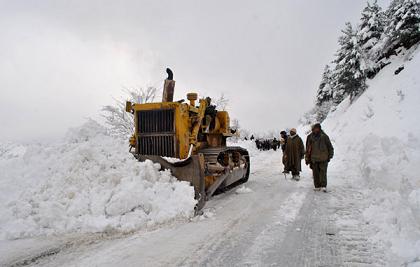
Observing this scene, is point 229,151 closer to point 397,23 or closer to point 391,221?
point 391,221

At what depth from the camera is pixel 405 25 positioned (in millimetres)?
27281

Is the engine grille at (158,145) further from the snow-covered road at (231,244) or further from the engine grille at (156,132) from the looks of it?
the snow-covered road at (231,244)

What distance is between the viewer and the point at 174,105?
656cm

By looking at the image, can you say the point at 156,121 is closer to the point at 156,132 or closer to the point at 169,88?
the point at 156,132

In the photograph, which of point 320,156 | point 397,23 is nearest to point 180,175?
point 320,156

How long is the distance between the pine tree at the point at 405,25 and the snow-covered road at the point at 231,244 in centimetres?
2765

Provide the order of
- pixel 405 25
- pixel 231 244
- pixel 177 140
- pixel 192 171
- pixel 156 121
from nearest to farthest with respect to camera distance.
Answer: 1. pixel 231 244
2. pixel 192 171
3. pixel 177 140
4. pixel 156 121
5. pixel 405 25

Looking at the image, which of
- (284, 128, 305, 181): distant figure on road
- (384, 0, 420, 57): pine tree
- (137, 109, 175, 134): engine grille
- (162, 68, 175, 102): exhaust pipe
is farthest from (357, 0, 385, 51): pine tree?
(137, 109, 175, 134): engine grille

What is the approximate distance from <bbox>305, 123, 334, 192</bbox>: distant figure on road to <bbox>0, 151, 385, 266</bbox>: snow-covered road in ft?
6.63

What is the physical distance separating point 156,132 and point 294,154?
193 inches

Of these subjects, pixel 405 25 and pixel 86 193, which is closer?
pixel 86 193

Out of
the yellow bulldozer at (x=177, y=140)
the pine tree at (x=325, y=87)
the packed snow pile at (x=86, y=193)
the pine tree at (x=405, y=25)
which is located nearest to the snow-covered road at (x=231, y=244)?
the packed snow pile at (x=86, y=193)

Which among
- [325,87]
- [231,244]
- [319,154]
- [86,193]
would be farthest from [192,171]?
[325,87]

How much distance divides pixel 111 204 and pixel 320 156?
17.6 feet
